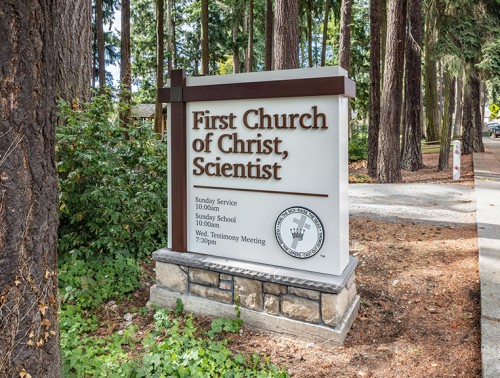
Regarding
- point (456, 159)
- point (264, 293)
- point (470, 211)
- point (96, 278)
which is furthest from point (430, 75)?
point (96, 278)

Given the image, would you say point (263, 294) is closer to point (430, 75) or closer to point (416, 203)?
point (416, 203)

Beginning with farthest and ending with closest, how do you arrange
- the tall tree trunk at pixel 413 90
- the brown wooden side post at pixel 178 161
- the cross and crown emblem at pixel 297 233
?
the tall tree trunk at pixel 413 90
the brown wooden side post at pixel 178 161
the cross and crown emblem at pixel 297 233

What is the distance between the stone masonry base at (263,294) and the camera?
10.7 feet

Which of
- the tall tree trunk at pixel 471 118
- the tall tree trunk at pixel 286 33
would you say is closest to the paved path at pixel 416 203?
the tall tree trunk at pixel 286 33

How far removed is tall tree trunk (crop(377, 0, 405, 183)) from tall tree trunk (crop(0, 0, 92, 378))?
945cm

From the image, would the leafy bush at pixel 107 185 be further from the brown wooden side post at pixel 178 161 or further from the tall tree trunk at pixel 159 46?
the tall tree trunk at pixel 159 46

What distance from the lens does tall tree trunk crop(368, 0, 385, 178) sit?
40.1ft

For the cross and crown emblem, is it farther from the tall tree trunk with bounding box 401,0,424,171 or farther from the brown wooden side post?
the tall tree trunk with bounding box 401,0,424,171

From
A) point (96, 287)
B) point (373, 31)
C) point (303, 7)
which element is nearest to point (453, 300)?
point (96, 287)

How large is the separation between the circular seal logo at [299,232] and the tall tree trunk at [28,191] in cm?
179

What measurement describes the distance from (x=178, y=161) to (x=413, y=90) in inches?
433

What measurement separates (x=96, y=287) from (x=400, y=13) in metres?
9.48

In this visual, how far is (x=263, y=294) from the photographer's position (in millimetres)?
3502

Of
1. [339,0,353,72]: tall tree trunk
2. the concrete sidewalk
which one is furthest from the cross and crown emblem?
[339,0,353,72]: tall tree trunk
